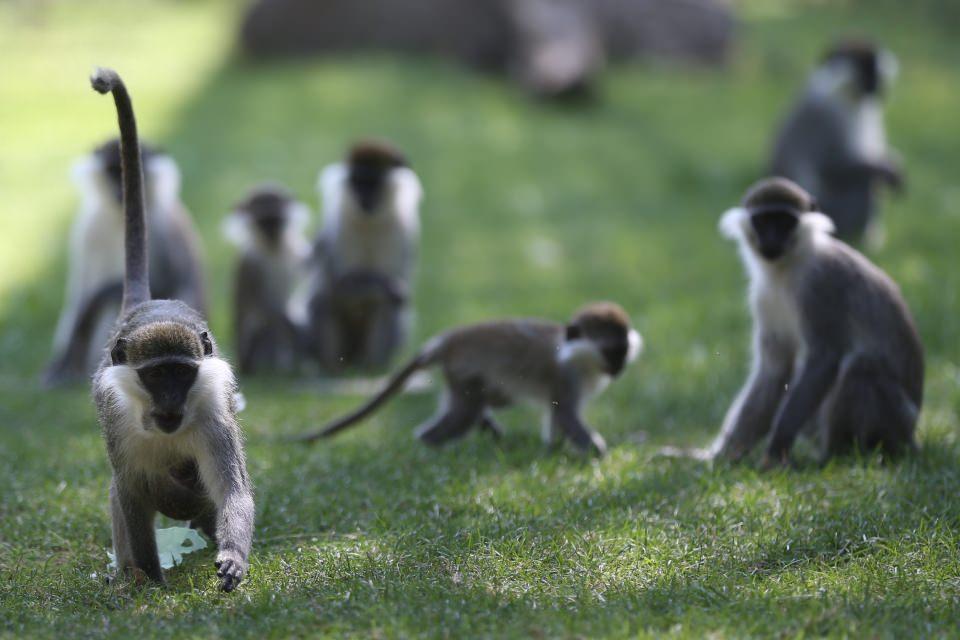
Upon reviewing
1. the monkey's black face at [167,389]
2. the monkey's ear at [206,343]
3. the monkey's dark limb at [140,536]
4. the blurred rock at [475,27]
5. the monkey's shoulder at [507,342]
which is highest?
the blurred rock at [475,27]

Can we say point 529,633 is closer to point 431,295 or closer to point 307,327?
point 307,327

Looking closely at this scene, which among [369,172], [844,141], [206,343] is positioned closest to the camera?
[206,343]

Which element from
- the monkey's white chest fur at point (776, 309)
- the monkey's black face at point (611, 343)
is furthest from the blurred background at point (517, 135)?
the monkey's white chest fur at point (776, 309)

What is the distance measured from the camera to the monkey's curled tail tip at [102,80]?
4703 millimetres

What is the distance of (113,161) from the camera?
→ 363 inches

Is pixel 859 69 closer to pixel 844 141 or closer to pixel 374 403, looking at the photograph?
pixel 844 141

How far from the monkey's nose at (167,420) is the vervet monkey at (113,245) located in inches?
A: 193

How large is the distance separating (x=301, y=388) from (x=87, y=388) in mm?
1529

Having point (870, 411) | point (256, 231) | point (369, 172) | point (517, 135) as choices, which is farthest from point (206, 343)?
point (517, 135)

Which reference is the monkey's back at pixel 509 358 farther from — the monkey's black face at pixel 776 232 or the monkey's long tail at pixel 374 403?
the monkey's black face at pixel 776 232

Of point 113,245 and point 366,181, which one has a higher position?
point 366,181

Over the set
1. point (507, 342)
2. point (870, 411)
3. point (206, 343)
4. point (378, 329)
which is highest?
point (206, 343)

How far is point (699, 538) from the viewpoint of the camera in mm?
4996

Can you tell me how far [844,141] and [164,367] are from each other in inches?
400
